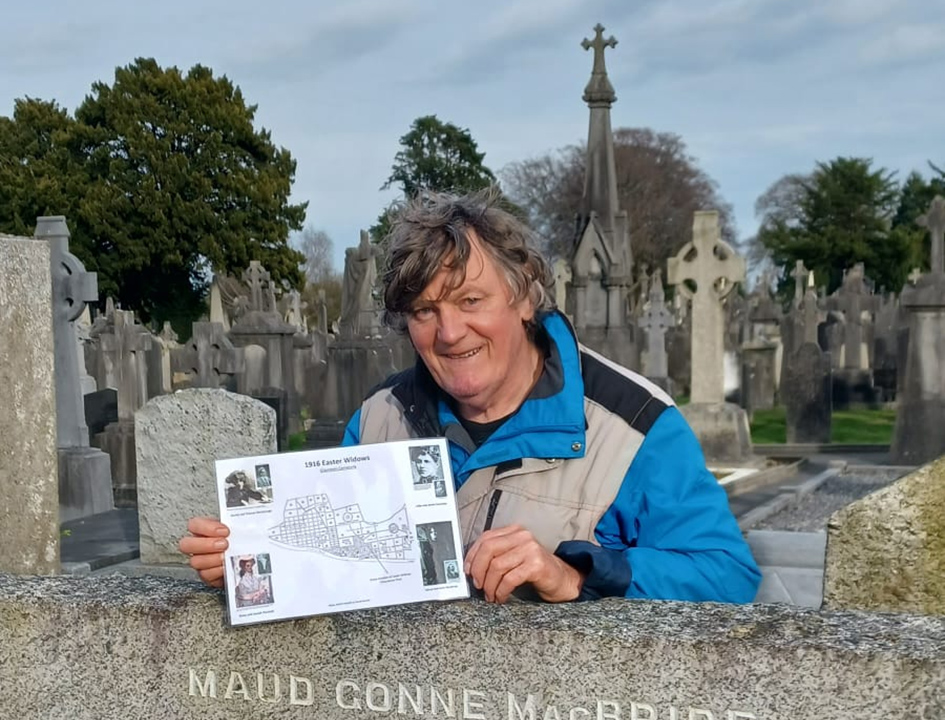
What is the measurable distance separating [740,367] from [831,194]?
144 ft

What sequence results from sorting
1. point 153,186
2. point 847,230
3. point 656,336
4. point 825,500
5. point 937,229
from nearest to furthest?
point 825,500, point 937,229, point 656,336, point 153,186, point 847,230

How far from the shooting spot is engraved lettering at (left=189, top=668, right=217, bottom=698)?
2.15 m

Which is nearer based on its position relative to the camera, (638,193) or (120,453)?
(120,453)

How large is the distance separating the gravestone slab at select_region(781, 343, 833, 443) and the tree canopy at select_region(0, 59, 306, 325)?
107 ft

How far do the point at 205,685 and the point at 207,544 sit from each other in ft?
1.14

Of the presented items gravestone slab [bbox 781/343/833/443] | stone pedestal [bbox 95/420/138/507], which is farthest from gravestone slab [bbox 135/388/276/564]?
gravestone slab [bbox 781/343/833/443]

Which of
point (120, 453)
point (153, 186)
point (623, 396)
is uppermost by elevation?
point (153, 186)

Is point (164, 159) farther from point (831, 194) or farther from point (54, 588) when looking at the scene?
point (54, 588)

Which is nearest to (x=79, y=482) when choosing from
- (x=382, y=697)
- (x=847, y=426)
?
(x=382, y=697)

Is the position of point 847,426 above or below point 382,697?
below

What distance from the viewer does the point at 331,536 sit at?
200 centimetres

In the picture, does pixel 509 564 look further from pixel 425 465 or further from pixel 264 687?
pixel 264 687

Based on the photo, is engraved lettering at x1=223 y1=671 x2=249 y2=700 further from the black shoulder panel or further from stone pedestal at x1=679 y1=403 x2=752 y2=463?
stone pedestal at x1=679 y1=403 x2=752 y2=463

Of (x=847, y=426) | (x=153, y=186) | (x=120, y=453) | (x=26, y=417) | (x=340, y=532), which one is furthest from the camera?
(x=153, y=186)
